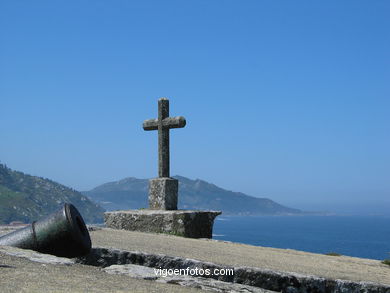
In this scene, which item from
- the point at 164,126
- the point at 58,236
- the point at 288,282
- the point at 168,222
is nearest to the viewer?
the point at 288,282

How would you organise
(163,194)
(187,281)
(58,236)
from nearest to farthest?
(187,281)
(58,236)
(163,194)

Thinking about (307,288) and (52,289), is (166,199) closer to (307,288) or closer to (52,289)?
(307,288)

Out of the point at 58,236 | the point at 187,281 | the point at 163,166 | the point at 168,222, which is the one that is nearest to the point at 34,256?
the point at 58,236

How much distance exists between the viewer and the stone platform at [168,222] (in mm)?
11914

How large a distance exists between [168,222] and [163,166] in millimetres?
2065

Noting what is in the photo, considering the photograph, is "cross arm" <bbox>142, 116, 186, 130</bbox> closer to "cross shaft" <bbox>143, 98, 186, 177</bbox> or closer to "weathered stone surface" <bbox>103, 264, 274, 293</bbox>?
"cross shaft" <bbox>143, 98, 186, 177</bbox>

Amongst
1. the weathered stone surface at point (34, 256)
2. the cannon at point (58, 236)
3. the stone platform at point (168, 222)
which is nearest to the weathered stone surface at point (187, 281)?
the weathered stone surface at point (34, 256)

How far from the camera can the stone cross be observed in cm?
1323

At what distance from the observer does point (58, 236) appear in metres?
6.81

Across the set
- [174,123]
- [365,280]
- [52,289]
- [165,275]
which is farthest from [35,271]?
[174,123]

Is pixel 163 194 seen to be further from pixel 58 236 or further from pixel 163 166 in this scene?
pixel 58 236

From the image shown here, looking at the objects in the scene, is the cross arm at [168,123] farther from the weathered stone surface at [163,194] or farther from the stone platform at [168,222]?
the stone platform at [168,222]

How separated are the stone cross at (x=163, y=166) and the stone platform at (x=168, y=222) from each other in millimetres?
590

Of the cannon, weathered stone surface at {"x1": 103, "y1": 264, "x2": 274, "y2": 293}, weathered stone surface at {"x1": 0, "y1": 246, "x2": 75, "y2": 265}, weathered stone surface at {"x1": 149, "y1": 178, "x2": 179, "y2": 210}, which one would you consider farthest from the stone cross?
weathered stone surface at {"x1": 103, "y1": 264, "x2": 274, "y2": 293}
